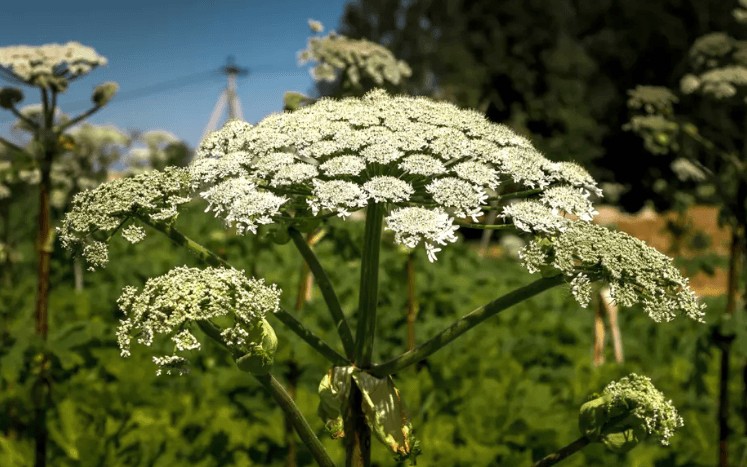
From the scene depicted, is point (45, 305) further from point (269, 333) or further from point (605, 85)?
point (605, 85)

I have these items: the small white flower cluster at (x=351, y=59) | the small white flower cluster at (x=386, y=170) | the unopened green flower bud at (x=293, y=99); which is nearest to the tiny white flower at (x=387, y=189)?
the small white flower cluster at (x=386, y=170)

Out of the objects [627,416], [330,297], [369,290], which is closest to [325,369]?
[330,297]

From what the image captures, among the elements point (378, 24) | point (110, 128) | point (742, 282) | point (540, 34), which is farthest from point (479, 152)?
point (378, 24)

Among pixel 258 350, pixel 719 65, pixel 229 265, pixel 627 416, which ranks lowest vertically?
pixel 627 416

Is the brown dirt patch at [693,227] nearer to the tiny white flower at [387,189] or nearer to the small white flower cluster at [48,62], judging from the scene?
the small white flower cluster at [48,62]

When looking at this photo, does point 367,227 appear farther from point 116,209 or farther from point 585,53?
point 585,53

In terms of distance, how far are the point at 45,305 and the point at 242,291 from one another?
2604mm

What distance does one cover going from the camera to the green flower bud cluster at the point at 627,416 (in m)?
2.49

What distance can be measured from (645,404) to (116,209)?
1720 millimetres

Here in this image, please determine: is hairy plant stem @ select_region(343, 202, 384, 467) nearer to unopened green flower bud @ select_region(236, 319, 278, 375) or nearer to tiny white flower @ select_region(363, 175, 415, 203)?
tiny white flower @ select_region(363, 175, 415, 203)

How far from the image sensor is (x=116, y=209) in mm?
2365

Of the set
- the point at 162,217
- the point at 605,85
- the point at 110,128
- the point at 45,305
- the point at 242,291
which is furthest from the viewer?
the point at 605,85

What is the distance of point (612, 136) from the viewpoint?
39.1 meters

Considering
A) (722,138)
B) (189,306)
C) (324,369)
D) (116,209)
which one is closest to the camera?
(189,306)
